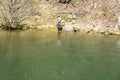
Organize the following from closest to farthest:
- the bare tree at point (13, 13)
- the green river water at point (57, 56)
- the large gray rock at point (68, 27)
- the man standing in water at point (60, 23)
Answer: the green river water at point (57, 56) < the large gray rock at point (68, 27) < the man standing in water at point (60, 23) < the bare tree at point (13, 13)

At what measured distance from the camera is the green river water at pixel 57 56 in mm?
37750

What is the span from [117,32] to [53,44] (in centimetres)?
1162

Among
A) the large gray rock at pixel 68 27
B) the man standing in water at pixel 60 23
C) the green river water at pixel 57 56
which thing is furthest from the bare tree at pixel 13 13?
the large gray rock at pixel 68 27

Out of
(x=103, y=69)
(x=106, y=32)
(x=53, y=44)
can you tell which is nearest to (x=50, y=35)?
(x=53, y=44)

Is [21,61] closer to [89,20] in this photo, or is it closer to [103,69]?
[103,69]

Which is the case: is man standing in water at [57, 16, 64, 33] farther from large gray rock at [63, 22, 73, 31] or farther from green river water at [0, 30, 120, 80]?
green river water at [0, 30, 120, 80]

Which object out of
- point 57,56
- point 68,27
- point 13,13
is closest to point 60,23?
point 68,27

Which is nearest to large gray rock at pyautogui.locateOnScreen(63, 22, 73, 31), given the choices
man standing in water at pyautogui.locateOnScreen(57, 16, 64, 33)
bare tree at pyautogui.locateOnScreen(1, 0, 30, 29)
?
man standing in water at pyautogui.locateOnScreen(57, 16, 64, 33)

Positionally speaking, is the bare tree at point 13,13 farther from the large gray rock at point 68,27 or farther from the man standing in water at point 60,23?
the large gray rock at point 68,27

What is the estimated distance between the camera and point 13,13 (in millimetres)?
58312

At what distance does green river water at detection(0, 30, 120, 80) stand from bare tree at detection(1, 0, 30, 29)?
2.58 m

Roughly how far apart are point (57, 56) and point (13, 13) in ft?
57.4

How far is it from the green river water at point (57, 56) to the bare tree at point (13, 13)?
2.58 m

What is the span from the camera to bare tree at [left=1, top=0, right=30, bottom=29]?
57.6m
